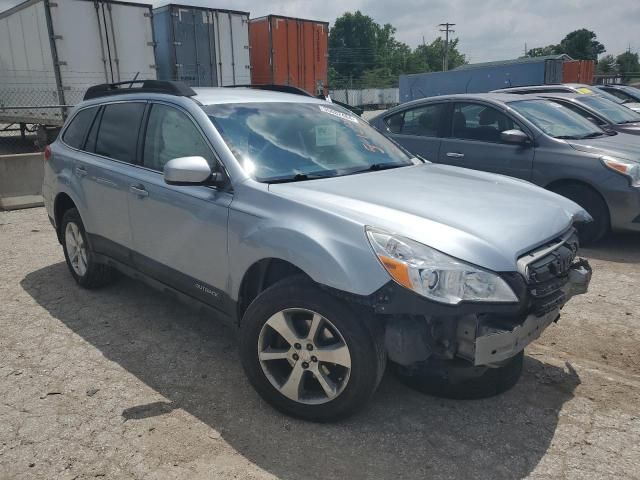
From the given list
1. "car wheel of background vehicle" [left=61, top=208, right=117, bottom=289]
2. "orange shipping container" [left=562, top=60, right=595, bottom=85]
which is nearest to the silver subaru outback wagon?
"car wheel of background vehicle" [left=61, top=208, right=117, bottom=289]

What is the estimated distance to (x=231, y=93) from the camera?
12.7ft

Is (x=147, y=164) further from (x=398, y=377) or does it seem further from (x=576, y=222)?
(x=576, y=222)

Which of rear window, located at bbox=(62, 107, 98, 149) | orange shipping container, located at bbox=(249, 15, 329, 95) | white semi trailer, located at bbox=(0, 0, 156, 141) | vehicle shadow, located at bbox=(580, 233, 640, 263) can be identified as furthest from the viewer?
orange shipping container, located at bbox=(249, 15, 329, 95)

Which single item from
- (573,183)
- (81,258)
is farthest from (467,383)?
(573,183)

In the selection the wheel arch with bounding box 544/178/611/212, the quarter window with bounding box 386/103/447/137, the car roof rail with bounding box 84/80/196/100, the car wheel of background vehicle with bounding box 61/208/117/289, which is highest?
the car roof rail with bounding box 84/80/196/100

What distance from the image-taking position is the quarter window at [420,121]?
278 inches

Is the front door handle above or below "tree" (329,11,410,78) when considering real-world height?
below

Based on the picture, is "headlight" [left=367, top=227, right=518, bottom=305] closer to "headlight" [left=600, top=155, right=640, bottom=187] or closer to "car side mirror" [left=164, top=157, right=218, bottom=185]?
"car side mirror" [left=164, top=157, right=218, bottom=185]

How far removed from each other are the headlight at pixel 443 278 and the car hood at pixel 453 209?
46 mm

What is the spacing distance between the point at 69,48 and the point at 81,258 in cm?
915

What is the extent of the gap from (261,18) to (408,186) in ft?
47.6

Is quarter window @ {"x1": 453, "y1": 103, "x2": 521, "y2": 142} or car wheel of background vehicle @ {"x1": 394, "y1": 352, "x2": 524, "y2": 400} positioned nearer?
car wheel of background vehicle @ {"x1": 394, "y1": 352, "x2": 524, "y2": 400}

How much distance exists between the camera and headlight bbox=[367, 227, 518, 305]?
239 centimetres

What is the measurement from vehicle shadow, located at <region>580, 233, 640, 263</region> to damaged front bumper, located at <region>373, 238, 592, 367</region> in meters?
3.39
